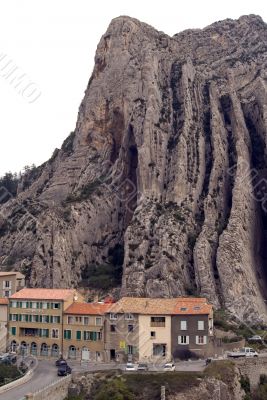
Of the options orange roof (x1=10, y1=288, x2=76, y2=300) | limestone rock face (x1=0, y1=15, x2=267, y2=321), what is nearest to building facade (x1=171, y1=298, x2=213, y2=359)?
orange roof (x1=10, y1=288, x2=76, y2=300)

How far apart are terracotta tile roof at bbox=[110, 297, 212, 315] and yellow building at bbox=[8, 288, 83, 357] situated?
285 inches

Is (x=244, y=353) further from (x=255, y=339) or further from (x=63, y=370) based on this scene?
(x=63, y=370)

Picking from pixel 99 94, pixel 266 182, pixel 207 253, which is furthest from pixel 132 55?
pixel 207 253

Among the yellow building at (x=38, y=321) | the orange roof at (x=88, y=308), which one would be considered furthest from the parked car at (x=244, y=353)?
the yellow building at (x=38, y=321)

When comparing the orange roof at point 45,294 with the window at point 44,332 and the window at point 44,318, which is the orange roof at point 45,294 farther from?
the window at point 44,332

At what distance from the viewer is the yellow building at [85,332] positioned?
82.9m

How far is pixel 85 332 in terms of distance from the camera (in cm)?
8394

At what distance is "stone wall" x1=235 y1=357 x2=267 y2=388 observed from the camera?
74562mm

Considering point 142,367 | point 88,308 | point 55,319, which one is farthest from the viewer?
point 55,319

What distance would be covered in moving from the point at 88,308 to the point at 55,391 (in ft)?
65.0

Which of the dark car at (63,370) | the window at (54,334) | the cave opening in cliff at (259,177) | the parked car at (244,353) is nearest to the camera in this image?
the dark car at (63,370)

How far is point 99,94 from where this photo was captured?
5517 inches

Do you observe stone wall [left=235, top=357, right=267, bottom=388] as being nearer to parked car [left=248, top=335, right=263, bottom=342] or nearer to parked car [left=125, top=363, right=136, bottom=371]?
parked car [left=125, top=363, right=136, bottom=371]

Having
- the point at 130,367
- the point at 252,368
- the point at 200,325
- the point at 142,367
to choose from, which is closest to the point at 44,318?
the point at 130,367
